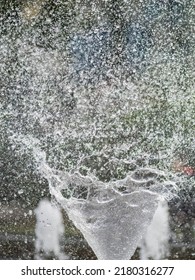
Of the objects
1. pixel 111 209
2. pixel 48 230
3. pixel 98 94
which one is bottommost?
pixel 111 209

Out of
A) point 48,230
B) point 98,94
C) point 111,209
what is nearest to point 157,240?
point 111,209

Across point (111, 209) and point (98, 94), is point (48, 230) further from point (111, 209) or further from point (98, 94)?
point (98, 94)

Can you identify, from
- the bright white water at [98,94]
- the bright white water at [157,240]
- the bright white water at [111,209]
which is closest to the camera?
the bright white water at [111,209]

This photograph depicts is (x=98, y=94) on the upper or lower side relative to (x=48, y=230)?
upper

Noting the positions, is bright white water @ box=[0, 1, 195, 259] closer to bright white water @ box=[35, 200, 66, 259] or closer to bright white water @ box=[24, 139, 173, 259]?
bright white water @ box=[24, 139, 173, 259]

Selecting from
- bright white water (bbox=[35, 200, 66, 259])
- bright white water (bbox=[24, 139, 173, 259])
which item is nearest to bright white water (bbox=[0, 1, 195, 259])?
bright white water (bbox=[24, 139, 173, 259])

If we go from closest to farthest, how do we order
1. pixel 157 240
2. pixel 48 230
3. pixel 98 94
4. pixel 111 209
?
pixel 111 209
pixel 157 240
pixel 48 230
pixel 98 94

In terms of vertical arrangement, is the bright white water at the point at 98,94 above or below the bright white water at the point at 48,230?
above

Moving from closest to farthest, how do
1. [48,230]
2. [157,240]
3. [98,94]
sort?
[157,240], [48,230], [98,94]

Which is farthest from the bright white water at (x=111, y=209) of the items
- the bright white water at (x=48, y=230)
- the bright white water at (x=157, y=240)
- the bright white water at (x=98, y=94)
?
the bright white water at (x=48, y=230)

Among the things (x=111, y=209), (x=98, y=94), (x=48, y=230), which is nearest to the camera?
(x=111, y=209)

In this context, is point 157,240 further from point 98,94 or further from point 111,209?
point 98,94

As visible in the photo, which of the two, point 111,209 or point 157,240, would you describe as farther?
point 157,240

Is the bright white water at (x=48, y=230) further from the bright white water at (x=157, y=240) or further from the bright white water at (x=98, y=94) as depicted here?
the bright white water at (x=157, y=240)
